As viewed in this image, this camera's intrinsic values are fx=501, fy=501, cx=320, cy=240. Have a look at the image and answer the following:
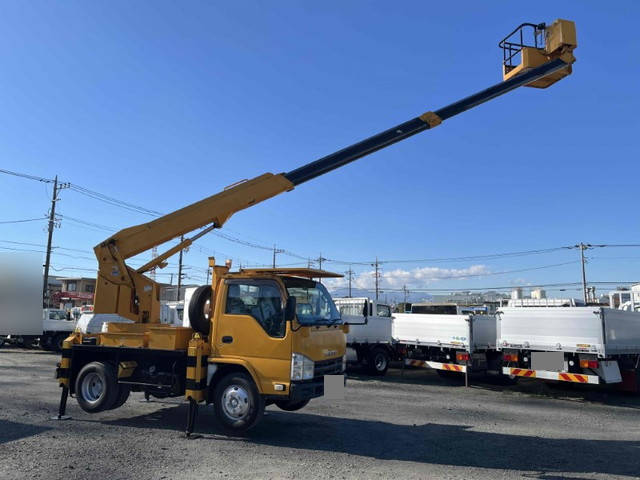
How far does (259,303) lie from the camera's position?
7.66 meters

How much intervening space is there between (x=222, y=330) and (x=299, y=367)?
141 centimetres

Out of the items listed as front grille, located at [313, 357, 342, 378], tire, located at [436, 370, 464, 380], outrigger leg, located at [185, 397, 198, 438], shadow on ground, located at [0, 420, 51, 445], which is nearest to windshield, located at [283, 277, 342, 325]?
front grille, located at [313, 357, 342, 378]

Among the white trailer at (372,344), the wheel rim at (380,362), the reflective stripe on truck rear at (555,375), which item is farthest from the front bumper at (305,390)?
the wheel rim at (380,362)

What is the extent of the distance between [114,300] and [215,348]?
276cm

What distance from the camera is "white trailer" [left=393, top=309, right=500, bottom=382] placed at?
45.2ft

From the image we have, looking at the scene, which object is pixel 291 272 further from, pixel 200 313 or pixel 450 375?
pixel 450 375

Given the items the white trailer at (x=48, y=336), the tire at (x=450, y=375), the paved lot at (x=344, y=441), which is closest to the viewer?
the paved lot at (x=344, y=441)

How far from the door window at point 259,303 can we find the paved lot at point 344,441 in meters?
1.69

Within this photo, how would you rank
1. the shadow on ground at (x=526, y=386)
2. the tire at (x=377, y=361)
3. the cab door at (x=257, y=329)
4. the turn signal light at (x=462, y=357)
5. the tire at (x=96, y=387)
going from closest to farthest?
the cab door at (x=257, y=329) → the tire at (x=96, y=387) → the shadow on ground at (x=526, y=386) → the turn signal light at (x=462, y=357) → the tire at (x=377, y=361)

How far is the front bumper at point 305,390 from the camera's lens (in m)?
7.05

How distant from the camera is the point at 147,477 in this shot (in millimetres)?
5625

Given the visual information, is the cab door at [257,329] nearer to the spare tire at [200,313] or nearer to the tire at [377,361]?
the spare tire at [200,313]

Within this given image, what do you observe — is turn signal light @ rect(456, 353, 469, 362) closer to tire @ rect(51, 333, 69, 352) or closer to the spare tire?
the spare tire

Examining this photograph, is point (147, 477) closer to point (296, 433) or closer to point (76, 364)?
point (296, 433)
